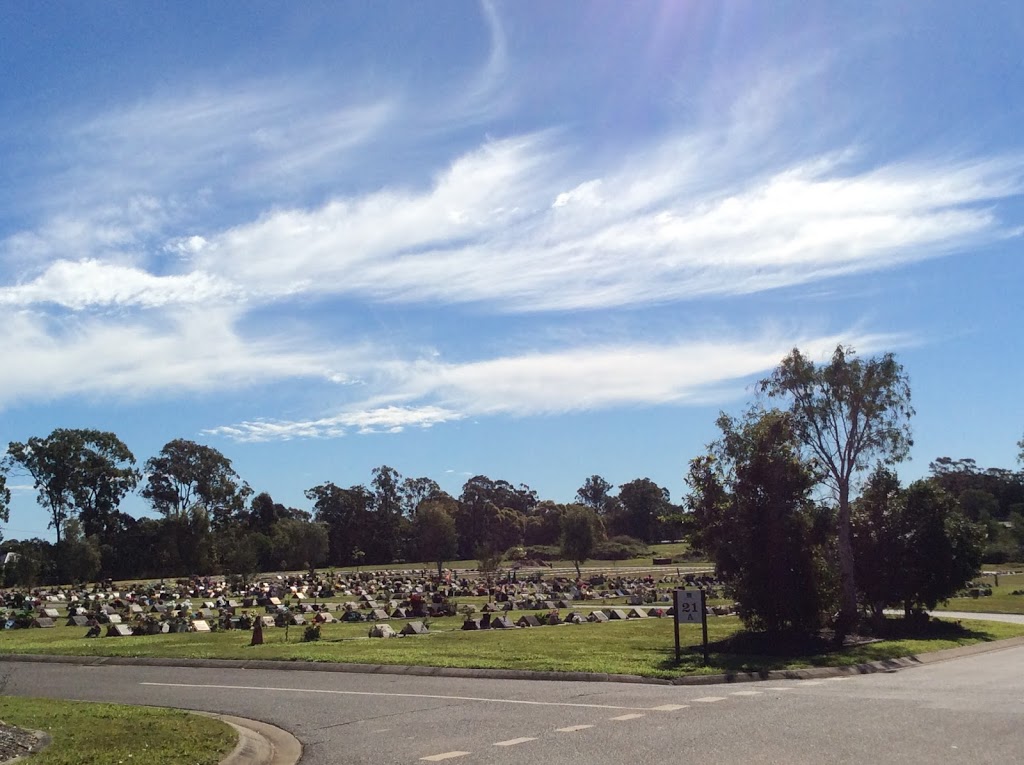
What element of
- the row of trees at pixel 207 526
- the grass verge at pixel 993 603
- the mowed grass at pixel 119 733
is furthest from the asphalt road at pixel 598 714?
the row of trees at pixel 207 526

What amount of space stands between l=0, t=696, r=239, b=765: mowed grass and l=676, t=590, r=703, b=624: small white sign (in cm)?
1008

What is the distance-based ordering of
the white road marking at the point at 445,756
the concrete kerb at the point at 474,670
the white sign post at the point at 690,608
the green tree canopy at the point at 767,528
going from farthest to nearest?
the green tree canopy at the point at 767,528, the white sign post at the point at 690,608, the concrete kerb at the point at 474,670, the white road marking at the point at 445,756

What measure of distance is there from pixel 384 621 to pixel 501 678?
56.3ft

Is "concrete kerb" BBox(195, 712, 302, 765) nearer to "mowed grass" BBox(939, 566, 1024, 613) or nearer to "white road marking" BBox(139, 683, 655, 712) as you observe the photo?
"white road marking" BBox(139, 683, 655, 712)

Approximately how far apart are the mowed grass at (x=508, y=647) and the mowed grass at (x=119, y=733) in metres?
6.74

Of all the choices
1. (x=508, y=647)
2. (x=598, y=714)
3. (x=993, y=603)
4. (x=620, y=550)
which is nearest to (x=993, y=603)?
(x=993, y=603)

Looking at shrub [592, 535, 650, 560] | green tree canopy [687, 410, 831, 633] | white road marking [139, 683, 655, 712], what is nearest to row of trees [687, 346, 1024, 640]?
green tree canopy [687, 410, 831, 633]

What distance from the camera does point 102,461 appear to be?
9494 cm

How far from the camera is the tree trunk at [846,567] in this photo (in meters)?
26.7

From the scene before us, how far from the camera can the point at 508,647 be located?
70.0ft

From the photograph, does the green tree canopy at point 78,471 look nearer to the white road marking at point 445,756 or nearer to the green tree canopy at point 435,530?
the green tree canopy at point 435,530

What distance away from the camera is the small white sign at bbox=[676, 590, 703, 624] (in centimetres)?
1816

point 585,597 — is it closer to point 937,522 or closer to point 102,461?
point 937,522

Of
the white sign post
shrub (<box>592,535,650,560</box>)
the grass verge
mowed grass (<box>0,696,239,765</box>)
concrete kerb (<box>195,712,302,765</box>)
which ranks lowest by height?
the grass verge
